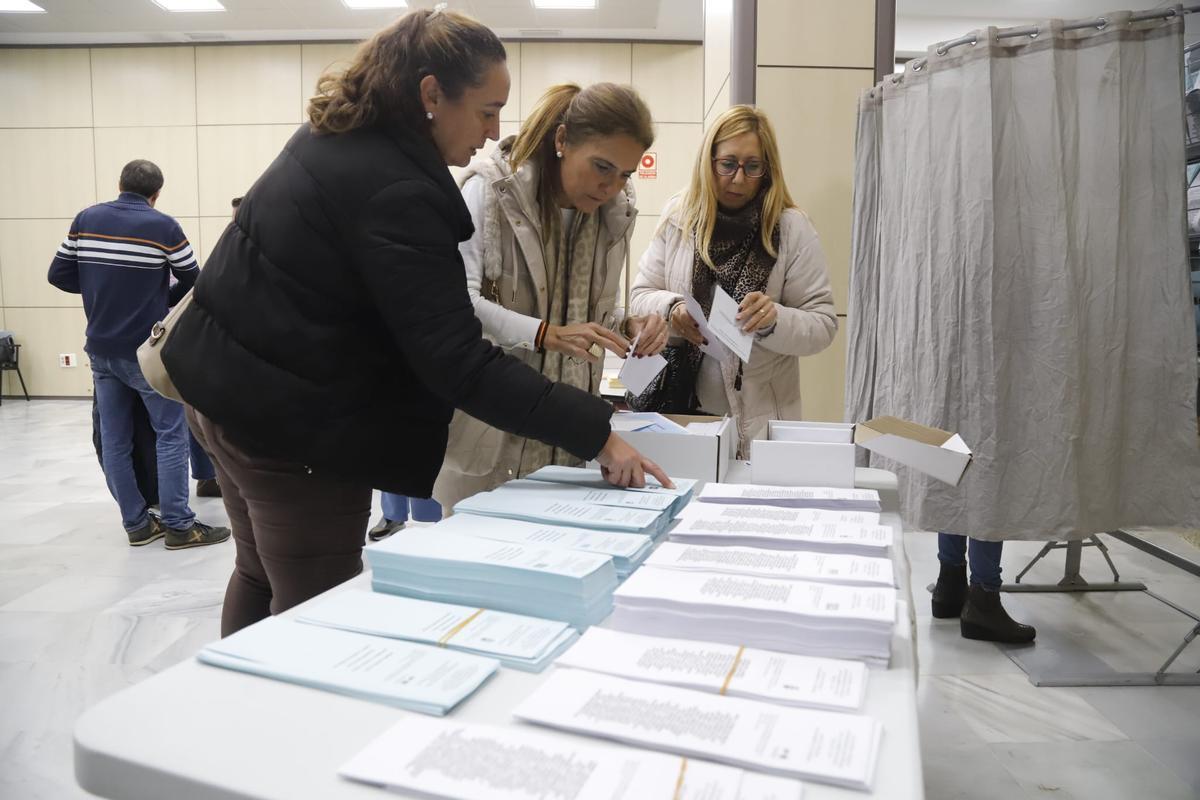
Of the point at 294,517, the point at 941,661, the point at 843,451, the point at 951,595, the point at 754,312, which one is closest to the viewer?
the point at 294,517

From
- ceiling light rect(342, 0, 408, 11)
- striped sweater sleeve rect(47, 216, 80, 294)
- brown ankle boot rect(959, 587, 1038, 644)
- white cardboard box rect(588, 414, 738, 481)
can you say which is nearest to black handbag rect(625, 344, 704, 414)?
white cardboard box rect(588, 414, 738, 481)

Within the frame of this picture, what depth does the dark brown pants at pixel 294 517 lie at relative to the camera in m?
1.22

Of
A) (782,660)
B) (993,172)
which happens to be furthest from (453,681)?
(993,172)

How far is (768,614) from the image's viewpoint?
76cm

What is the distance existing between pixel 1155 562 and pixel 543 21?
20.0 ft

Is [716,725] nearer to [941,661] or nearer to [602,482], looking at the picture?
[602,482]

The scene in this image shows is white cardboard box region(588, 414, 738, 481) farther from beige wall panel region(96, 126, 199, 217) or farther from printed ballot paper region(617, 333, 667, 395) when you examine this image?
beige wall panel region(96, 126, 199, 217)

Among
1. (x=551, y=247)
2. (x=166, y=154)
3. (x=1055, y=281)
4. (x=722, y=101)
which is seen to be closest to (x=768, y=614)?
(x=551, y=247)

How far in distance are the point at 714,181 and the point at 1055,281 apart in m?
0.89

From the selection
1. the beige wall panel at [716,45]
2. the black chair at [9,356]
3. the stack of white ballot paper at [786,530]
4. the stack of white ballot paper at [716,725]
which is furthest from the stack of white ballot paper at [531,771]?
the black chair at [9,356]

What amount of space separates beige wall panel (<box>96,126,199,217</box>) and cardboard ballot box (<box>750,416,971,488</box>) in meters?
8.13

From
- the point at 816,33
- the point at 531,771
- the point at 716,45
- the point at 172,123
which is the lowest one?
the point at 531,771

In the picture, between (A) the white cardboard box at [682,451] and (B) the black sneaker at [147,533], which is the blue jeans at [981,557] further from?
(B) the black sneaker at [147,533]

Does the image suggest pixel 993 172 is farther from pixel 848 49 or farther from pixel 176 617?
pixel 176 617
